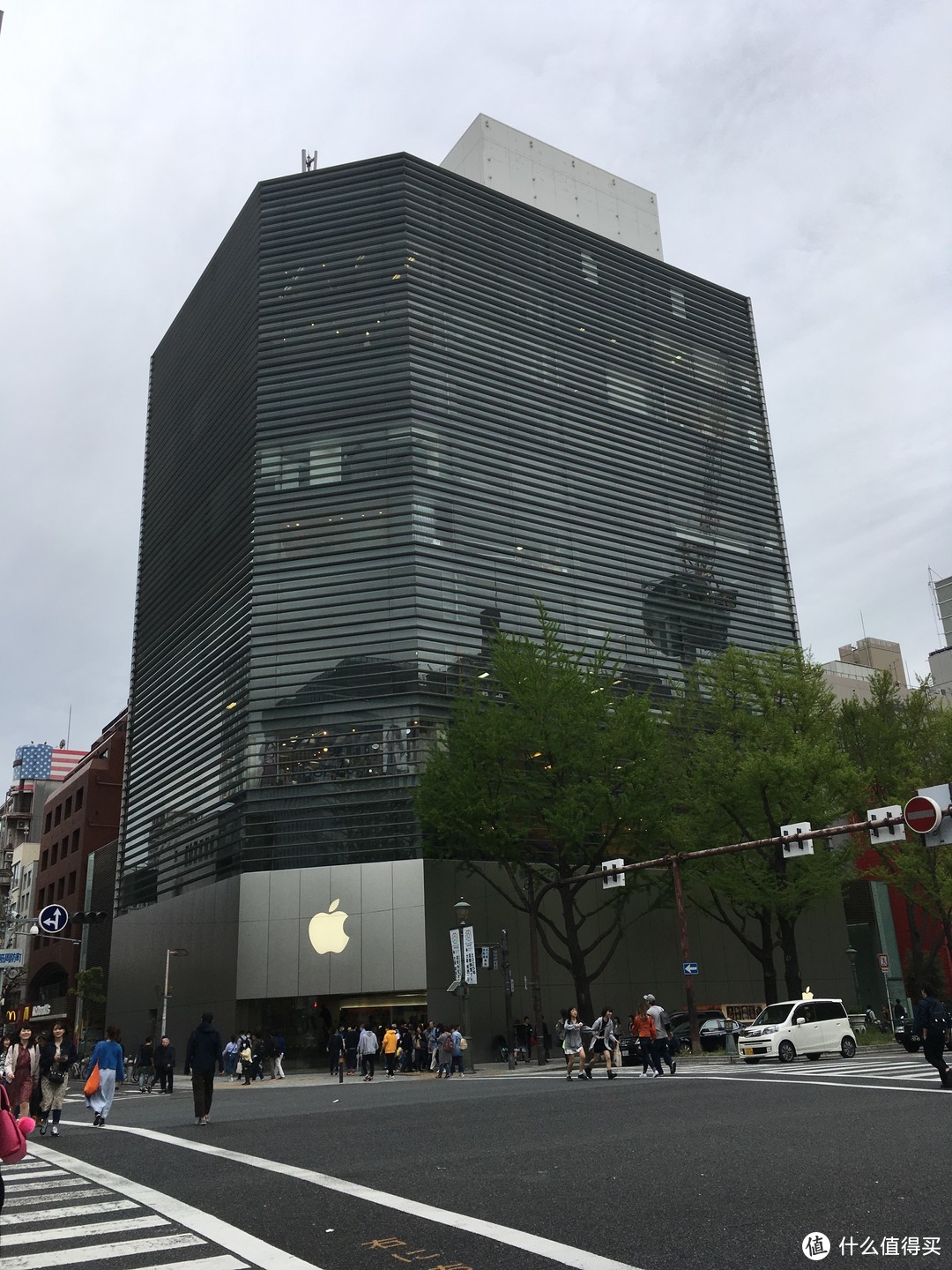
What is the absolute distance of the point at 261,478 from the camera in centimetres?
4506

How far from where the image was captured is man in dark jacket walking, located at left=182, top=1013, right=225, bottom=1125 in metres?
16.0

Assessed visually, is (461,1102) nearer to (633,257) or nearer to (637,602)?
(637,602)

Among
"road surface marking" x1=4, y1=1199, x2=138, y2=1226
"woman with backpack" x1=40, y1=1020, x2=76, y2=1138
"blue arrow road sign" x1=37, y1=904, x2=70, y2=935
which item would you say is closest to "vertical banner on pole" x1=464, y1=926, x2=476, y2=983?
"blue arrow road sign" x1=37, y1=904, x2=70, y2=935

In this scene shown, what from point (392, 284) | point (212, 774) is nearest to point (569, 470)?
point (392, 284)

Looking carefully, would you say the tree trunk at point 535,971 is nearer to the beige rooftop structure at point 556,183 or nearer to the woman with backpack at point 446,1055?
the woman with backpack at point 446,1055

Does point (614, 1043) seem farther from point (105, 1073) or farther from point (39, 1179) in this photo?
point (39, 1179)

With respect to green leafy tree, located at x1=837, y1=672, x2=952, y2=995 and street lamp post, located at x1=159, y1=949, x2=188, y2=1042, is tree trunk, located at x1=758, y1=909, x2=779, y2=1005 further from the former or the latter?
street lamp post, located at x1=159, y1=949, x2=188, y2=1042

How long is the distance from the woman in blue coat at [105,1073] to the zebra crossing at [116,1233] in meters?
8.12

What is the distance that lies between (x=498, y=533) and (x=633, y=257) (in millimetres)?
21591

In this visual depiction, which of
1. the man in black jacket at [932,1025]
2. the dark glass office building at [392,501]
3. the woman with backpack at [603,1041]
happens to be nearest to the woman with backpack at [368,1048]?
the dark glass office building at [392,501]

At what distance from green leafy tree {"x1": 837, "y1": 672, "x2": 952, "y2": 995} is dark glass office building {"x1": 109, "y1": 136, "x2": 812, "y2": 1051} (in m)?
8.42

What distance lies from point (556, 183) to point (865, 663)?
220ft

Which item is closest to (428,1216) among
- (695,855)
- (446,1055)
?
(446,1055)

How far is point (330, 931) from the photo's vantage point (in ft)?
127
